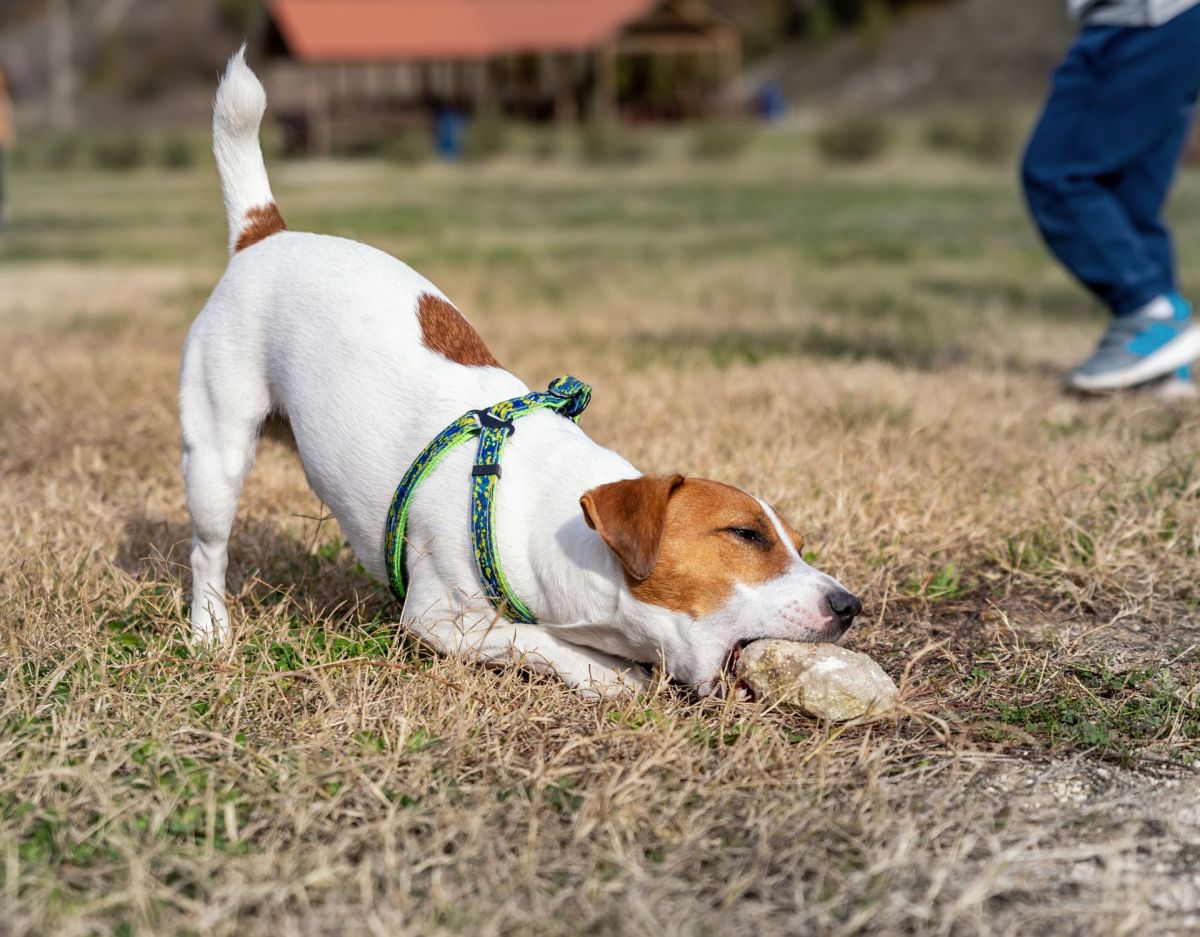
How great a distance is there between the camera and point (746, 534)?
2.71 meters

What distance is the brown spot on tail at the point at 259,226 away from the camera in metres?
3.61

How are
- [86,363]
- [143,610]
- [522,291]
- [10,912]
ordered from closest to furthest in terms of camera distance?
[10,912], [143,610], [86,363], [522,291]

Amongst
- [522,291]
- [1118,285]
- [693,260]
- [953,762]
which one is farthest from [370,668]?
[693,260]

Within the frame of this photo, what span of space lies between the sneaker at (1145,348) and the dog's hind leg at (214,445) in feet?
12.0

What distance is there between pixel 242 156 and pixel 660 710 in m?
1.89

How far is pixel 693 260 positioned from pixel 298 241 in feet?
25.6

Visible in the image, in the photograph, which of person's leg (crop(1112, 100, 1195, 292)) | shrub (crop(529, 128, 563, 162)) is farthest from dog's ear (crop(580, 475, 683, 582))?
shrub (crop(529, 128, 563, 162))

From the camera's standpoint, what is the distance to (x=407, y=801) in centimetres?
245

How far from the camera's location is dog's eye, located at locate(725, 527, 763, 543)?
2705 mm

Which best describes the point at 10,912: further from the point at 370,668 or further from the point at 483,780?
the point at 370,668

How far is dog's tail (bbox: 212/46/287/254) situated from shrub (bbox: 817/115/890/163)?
21.6 meters

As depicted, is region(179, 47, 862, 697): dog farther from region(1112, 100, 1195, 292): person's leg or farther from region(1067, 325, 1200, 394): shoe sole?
region(1112, 100, 1195, 292): person's leg

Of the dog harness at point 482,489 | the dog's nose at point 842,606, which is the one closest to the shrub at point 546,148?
the dog harness at point 482,489

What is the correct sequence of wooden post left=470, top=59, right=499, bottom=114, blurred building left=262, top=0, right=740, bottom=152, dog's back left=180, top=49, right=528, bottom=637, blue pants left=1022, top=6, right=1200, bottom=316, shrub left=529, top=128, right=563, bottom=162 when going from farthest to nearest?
wooden post left=470, top=59, right=499, bottom=114 → blurred building left=262, top=0, right=740, bottom=152 → shrub left=529, top=128, right=563, bottom=162 → blue pants left=1022, top=6, right=1200, bottom=316 → dog's back left=180, top=49, right=528, bottom=637
